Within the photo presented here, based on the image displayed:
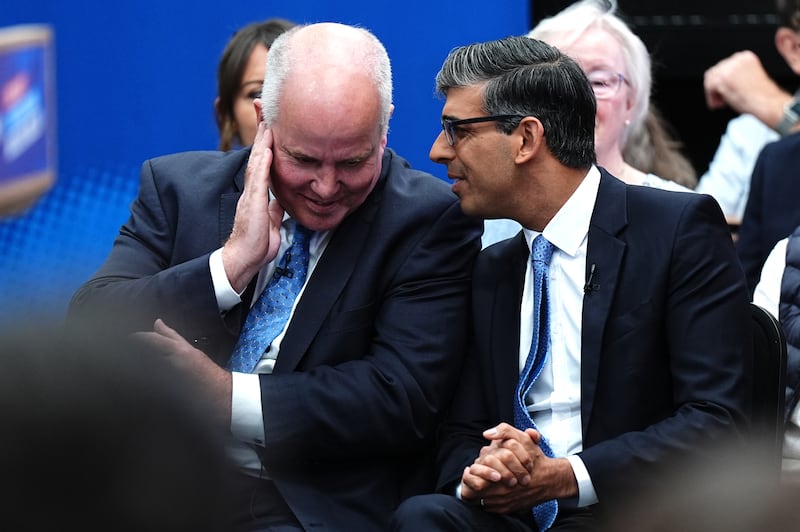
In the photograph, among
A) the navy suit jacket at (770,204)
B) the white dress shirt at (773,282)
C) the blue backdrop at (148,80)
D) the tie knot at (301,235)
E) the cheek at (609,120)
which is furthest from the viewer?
the blue backdrop at (148,80)

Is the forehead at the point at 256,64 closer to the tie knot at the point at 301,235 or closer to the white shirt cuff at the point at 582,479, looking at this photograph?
the tie knot at the point at 301,235

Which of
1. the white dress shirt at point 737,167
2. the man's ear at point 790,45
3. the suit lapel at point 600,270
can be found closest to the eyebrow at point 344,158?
the suit lapel at point 600,270

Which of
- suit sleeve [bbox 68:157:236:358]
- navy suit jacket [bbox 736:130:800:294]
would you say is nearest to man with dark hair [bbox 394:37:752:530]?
suit sleeve [bbox 68:157:236:358]

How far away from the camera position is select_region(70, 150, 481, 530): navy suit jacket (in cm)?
255

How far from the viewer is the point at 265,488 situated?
2605mm

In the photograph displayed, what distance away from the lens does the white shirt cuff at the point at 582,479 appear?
240cm

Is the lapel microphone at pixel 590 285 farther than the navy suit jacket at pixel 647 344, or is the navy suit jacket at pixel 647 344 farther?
the lapel microphone at pixel 590 285

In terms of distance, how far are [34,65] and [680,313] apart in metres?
2.49

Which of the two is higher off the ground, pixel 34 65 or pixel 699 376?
pixel 34 65

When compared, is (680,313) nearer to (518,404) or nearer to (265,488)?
(518,404)

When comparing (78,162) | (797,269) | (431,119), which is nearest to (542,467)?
(797,269)

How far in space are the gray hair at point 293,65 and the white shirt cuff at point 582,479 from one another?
85 centimetres

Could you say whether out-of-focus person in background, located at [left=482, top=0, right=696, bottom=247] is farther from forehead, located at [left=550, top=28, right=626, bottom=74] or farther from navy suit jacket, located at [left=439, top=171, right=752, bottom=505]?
navy suit jacket, located at [left=439, top=171, right=752, bottom=505]

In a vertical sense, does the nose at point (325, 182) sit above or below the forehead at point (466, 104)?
below
